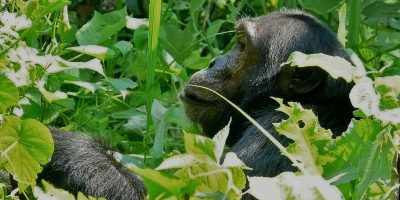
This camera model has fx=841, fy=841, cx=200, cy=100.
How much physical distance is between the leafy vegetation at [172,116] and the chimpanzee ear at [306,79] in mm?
211

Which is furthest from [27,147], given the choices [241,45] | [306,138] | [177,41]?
Answer: [177,41]

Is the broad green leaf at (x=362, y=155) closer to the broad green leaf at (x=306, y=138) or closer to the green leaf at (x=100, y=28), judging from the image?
the broad green leaf at (x=306, y=138)

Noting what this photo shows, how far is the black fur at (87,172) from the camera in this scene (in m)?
4.32

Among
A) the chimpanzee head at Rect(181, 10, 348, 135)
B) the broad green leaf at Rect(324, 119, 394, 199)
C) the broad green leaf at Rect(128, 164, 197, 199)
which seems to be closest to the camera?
the broad green leaf at Rect(128, 164, 197, 199)

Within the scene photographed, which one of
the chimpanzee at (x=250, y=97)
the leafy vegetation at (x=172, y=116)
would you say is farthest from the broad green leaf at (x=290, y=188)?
the chimpanzee at (x=250, y=97)

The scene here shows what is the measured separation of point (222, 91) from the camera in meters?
4.81

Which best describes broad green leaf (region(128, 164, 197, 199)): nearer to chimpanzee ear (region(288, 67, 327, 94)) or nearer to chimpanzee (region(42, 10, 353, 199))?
chimpanzee (region(42, 10, 353, 199))

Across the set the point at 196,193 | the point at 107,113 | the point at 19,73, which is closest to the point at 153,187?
the point at 196,193

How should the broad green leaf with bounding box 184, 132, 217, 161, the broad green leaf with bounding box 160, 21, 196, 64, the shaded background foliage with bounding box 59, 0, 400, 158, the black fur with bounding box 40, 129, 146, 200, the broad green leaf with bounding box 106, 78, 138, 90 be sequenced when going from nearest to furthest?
1. the broad green leaf with bounding box 184, 132, 217, 161
2. the black fur with bounding box 40, 129, 146, 200
3. the broad green leaf with bounding box 106, 78, 138, 90
4. the shaded background foliage with bounding box 59, 0, 400, 158
5. the broad green leaf with bounding box 160, 21, 196, 64

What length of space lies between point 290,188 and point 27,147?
1.05 metres

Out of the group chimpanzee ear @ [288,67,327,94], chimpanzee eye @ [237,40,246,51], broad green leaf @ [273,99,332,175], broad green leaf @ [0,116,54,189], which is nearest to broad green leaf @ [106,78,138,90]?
chimpanzee eye @ [237,40,246,51]

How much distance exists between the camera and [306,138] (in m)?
2.69

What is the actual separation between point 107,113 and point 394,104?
10.1 ft

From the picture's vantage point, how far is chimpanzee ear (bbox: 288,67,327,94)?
4.65m
